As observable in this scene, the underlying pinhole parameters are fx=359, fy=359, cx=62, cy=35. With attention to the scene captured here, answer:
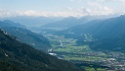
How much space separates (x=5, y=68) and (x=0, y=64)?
6.29 metres

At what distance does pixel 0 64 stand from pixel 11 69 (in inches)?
270

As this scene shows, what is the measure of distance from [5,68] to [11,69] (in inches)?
193

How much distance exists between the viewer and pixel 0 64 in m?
199

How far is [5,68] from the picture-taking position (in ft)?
638

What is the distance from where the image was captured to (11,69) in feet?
651
